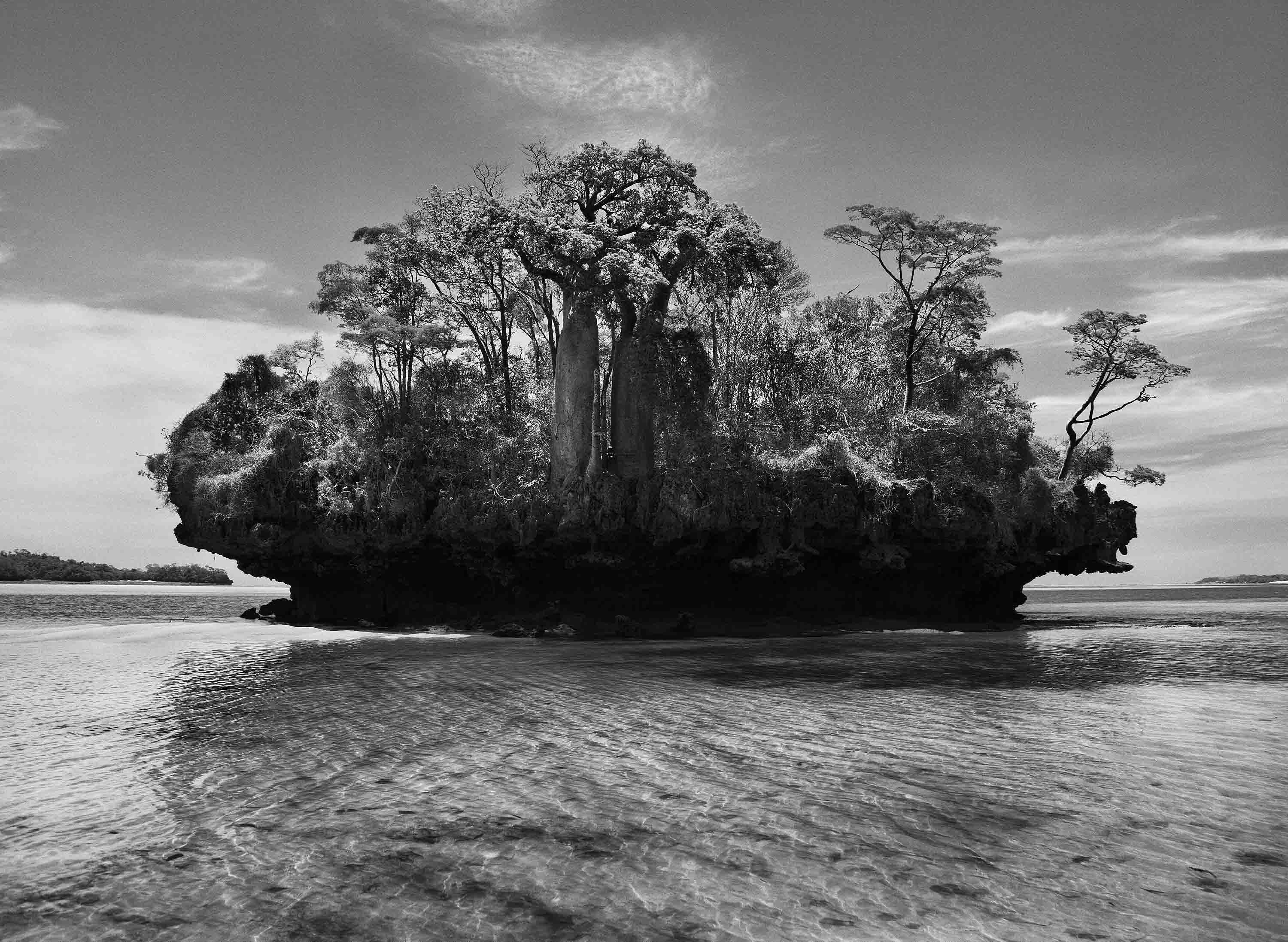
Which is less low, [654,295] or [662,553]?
[654,295]

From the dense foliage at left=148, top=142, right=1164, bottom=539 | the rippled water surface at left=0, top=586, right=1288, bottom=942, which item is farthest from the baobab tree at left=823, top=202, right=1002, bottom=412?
the rippled water surface at left=0, top=586, right=1288, bottom=942

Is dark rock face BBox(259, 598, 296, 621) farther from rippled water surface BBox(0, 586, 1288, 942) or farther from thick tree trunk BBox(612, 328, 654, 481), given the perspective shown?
rippled water surface BBox(0, 586, 1288, 942)

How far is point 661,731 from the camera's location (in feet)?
28.1

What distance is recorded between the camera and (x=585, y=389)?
25281 millimetres

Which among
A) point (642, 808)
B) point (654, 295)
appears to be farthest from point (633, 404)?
point (642, 808)

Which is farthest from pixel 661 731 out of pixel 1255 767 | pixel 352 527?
pixel 352 527

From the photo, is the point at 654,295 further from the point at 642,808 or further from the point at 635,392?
the point at 642,808

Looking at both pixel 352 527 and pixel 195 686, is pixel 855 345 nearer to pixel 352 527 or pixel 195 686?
pixel 352 527

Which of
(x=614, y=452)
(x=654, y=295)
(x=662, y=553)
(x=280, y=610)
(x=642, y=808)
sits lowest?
(x=280, y=610)

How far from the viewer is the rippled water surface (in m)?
4.16

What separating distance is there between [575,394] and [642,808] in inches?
789

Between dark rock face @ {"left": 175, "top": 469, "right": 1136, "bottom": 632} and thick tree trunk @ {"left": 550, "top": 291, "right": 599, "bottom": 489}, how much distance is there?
1.27m

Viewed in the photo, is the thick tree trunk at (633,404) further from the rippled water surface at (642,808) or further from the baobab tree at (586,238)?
the rippled water surface at (642,808)

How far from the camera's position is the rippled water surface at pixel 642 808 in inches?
164
